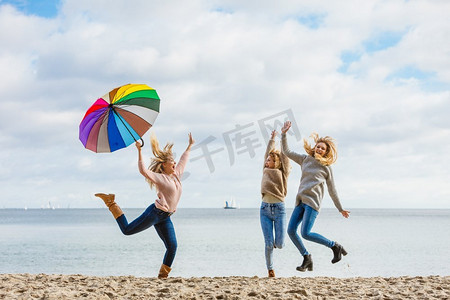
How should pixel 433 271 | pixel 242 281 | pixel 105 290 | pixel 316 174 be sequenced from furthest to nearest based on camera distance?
1. pixel 433 271
2. pixel 316 174
3. pixel 242 281
4. pixel 105 290

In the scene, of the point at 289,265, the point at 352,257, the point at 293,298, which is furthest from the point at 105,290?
the point at 352,257

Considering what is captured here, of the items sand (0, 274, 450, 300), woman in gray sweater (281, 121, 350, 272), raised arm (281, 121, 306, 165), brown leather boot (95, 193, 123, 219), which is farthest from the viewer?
raised arm (281, 121, 306, 165)

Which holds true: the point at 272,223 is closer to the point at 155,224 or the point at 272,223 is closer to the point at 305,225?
the point at 305,225

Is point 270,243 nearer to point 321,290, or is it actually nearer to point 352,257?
point 321,290

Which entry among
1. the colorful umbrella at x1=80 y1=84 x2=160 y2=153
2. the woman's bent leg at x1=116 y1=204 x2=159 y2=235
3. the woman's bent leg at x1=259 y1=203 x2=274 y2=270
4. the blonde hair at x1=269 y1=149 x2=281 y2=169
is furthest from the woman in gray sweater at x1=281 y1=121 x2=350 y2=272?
the colorful umbrella at x1=80 y1=84 x2=160 y2=153

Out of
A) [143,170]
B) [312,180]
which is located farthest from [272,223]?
[143,170]

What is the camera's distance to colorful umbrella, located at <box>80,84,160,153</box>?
23.4 ft

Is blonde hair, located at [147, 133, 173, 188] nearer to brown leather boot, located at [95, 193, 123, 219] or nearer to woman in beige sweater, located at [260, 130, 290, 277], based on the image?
brown leather boot, located at [95, 193, 123, 219]

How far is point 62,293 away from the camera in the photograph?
19.9 ft

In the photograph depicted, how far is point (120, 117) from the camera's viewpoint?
7.16 meters

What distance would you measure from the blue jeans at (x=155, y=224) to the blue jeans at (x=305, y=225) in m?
1.72

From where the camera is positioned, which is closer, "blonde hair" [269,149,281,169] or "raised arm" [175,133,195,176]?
"raised arm" [175,133,195,176]

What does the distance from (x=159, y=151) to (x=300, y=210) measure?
7.23 ft

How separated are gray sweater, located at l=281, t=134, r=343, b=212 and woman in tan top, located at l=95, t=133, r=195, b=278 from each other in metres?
1.63
